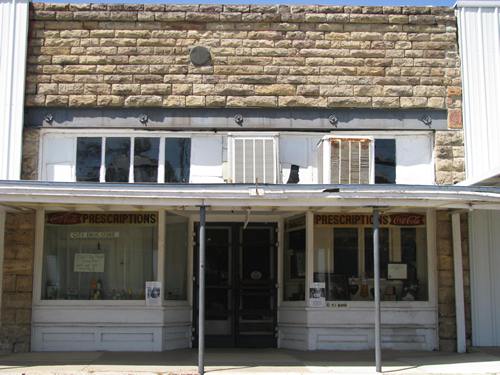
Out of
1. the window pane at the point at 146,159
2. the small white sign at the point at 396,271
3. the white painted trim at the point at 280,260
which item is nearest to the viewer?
the window pane at the point at 146,159

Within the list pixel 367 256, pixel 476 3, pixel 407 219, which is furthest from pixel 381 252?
pixel 476 3

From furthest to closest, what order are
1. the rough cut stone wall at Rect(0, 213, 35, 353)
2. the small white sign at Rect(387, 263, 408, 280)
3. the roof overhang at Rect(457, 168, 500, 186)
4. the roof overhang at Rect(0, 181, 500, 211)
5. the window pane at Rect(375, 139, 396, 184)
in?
the window pane at Rect(375, 139, 396, 184) → the small white sign at Rect(387, 263, 408, 280) → the rough cut stone wall at Rect(0, 213, 35, 353) → the roof overhang at Rect(457, 168, 500, 186) → the roof overhang at Rect(0, 181, 500, 211)

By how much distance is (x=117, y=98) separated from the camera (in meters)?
12.8

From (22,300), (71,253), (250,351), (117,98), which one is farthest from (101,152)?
(250,351)

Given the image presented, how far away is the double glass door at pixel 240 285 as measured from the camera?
1320 centimetres

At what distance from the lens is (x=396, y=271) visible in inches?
505

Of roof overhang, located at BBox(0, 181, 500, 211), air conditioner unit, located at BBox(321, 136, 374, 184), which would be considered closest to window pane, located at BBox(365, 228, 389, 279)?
air conditioner unit, located at BBox(321, 136, 374, 184)

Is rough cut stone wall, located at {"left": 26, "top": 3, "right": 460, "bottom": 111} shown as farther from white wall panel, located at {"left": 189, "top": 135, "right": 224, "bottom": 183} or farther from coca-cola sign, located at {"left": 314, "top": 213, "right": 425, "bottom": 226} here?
coca-cola sign, located at {"left": 314, "top": 213, "right": 425, "bottom": 226}

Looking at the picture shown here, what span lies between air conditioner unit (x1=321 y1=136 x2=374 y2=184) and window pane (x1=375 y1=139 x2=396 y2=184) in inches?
20.0

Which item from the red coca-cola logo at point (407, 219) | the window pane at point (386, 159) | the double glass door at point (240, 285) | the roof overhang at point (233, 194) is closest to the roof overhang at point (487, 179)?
the roof overhang at point (233, 194)

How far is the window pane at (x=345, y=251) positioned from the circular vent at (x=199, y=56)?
3.90 m

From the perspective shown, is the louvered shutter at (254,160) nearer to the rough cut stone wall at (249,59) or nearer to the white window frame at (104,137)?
the rough cut stone wall at (249,59)

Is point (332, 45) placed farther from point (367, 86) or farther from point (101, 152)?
point (101, 152)

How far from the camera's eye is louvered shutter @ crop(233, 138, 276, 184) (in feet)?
40.7
